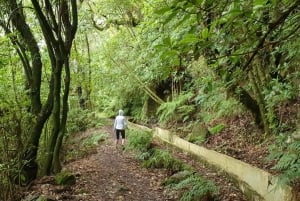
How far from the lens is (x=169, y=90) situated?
2011 cm

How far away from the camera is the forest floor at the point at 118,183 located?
772 centimetres

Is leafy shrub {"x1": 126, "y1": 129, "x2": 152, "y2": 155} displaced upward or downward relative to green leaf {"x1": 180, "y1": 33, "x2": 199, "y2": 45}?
downward

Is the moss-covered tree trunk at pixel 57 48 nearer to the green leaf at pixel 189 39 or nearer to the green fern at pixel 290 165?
the green fern at pixel 290 165

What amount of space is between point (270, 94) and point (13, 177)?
5936 mm

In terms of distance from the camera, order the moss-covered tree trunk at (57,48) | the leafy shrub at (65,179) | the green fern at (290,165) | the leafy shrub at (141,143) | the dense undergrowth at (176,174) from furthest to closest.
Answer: the leafy shrub at (141,143)
the moss-covered tree trunk at (57,48)
the leafy shrub at (65,179)
the dense undergrowth at (176,174)
the green fern at (290,165)

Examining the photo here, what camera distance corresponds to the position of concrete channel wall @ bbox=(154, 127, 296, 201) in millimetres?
5830

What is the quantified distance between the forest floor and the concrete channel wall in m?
0.21

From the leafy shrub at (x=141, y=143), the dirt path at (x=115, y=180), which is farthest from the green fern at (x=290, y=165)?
the leafy shrub at (x=141, y=143)

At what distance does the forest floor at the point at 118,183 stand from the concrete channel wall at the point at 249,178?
209mm

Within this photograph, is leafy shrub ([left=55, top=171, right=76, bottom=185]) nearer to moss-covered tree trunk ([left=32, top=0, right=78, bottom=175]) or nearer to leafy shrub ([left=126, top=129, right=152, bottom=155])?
moss-covered tree trunk ([left=32, top=0, right=78, bottom=175])

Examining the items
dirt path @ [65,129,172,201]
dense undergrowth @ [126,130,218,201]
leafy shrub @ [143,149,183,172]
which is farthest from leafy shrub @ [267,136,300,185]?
leafy shrub @ [143,149,183,172]

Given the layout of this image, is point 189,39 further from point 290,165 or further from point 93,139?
point 93,139

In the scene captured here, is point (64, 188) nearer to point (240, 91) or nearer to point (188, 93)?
point (240, 91)

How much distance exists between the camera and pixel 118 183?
9.18m
